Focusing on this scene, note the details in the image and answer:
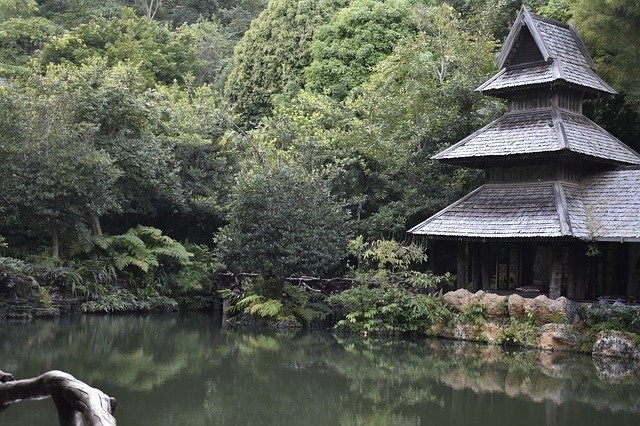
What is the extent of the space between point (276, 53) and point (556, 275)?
20.0 m

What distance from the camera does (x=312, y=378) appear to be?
1419 cm

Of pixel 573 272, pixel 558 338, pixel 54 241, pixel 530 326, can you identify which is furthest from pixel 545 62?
pixel 54 241

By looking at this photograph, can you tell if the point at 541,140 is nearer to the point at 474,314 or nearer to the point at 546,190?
the point at 546,190

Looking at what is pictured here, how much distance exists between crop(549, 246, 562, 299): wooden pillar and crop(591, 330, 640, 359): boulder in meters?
2.21

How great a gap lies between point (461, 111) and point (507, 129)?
487 centimetres

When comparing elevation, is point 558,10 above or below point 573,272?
above

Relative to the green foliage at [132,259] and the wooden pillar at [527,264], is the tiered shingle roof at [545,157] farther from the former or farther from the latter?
the green foliage at [132,259]

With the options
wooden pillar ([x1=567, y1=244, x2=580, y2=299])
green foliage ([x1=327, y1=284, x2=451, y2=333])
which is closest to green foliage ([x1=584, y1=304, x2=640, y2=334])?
wooden pillar ([x1=567, y1=244, x2=580, y2=299])

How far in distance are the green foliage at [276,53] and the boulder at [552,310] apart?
1959 centimetres

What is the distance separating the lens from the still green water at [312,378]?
11.4 m

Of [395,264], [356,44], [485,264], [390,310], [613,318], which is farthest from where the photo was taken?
[356,44]

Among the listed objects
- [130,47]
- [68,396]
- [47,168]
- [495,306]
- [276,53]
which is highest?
[130,47]

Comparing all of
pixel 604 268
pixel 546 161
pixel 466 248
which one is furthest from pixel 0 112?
pixel 604 268

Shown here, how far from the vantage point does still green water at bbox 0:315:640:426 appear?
1142cm
